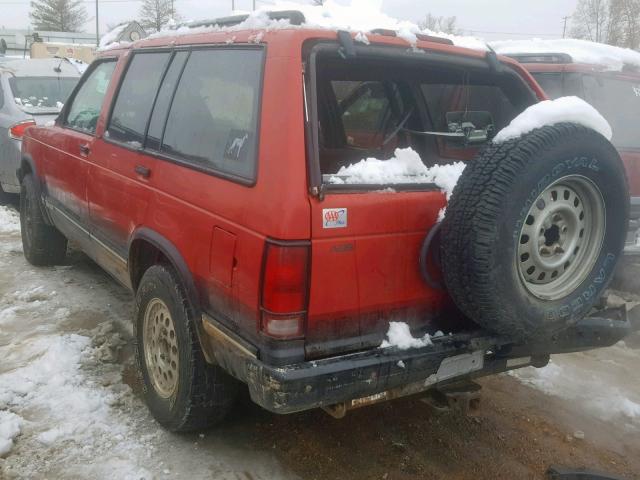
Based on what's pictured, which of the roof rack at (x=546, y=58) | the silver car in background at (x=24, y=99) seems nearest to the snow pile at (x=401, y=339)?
the roof rack at (x=546, y=58)

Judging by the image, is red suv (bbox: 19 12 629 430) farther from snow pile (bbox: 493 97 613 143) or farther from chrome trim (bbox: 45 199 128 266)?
chrome trim (bbox: 45 199 128 266)

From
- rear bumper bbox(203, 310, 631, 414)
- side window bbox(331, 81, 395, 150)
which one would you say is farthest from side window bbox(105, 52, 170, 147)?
rear bumper bbox(203, 310, 631, 414)

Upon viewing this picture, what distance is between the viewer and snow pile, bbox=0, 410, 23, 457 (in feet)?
9.80

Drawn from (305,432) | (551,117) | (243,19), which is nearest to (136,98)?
(243,19)

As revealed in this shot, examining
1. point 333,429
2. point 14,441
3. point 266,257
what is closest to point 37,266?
point 14,441

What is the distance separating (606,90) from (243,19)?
417 centimetres

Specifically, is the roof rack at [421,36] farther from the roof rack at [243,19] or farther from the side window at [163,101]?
the side window at [163,101]

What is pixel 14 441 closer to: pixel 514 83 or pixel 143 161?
pixel 143 161

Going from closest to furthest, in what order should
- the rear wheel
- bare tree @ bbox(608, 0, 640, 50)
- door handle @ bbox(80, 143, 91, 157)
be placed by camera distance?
1. door handle @ bbox(80, 143, 91, 157)
2. the rear wheel
3. bare tree @ bbox(608, 0, 640, 50)

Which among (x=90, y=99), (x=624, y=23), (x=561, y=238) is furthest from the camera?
(x=624, y=23)

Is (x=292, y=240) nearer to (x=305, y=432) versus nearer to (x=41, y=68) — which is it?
(x=305, y=432)

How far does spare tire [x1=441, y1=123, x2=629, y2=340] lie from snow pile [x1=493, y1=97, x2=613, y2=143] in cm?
5

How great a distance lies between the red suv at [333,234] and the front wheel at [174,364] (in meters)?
0.01

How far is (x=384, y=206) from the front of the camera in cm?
246
